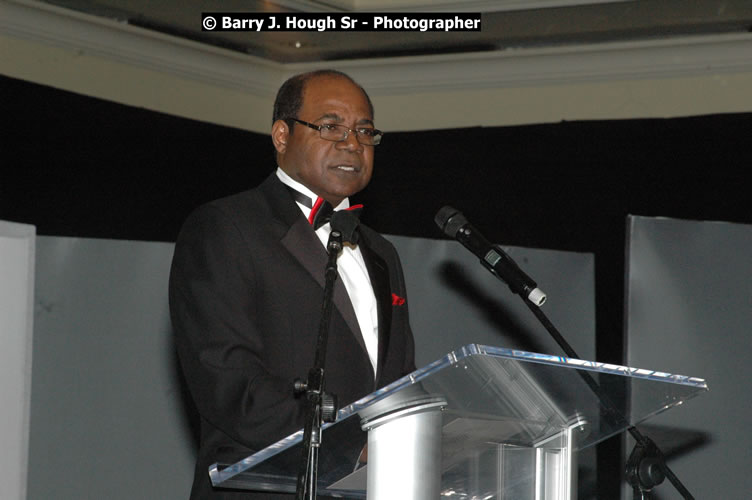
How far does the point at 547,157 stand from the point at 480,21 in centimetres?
73

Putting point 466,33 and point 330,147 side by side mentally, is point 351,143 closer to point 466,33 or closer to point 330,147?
point 330,147

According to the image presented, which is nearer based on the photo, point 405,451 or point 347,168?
point 405,451

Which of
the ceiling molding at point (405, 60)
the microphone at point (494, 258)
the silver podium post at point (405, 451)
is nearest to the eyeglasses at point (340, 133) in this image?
the microphone at point (494, 258)

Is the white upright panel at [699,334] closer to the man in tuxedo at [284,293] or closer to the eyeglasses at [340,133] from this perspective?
the man in tuxedo at [284,293]

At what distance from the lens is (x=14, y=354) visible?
9.77 feet

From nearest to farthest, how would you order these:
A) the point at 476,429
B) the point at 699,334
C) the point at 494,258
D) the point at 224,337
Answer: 1. the point at 476,429
2. the point at 224,337
3. the point at 494,258
4. the point at 699,334

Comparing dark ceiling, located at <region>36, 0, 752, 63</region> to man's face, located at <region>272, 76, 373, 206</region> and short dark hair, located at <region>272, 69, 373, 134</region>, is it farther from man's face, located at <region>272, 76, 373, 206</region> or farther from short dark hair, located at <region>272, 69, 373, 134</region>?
man's face, located at <region>272, 76, 373, 206</region>

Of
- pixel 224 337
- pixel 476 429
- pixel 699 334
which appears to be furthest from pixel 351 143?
pixel 699 334

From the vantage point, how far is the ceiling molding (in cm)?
500

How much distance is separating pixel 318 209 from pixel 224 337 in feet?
1.23

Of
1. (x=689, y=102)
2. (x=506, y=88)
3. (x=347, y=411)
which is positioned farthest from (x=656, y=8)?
→ (x=347, y=411)

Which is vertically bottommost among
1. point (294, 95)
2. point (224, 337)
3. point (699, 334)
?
point (224, 337)

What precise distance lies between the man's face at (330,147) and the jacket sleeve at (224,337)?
0.28m

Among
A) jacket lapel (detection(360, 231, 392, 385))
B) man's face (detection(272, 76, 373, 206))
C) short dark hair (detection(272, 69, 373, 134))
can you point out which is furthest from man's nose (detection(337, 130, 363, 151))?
jacket lapel (detection(360, 231, 392, 385))
